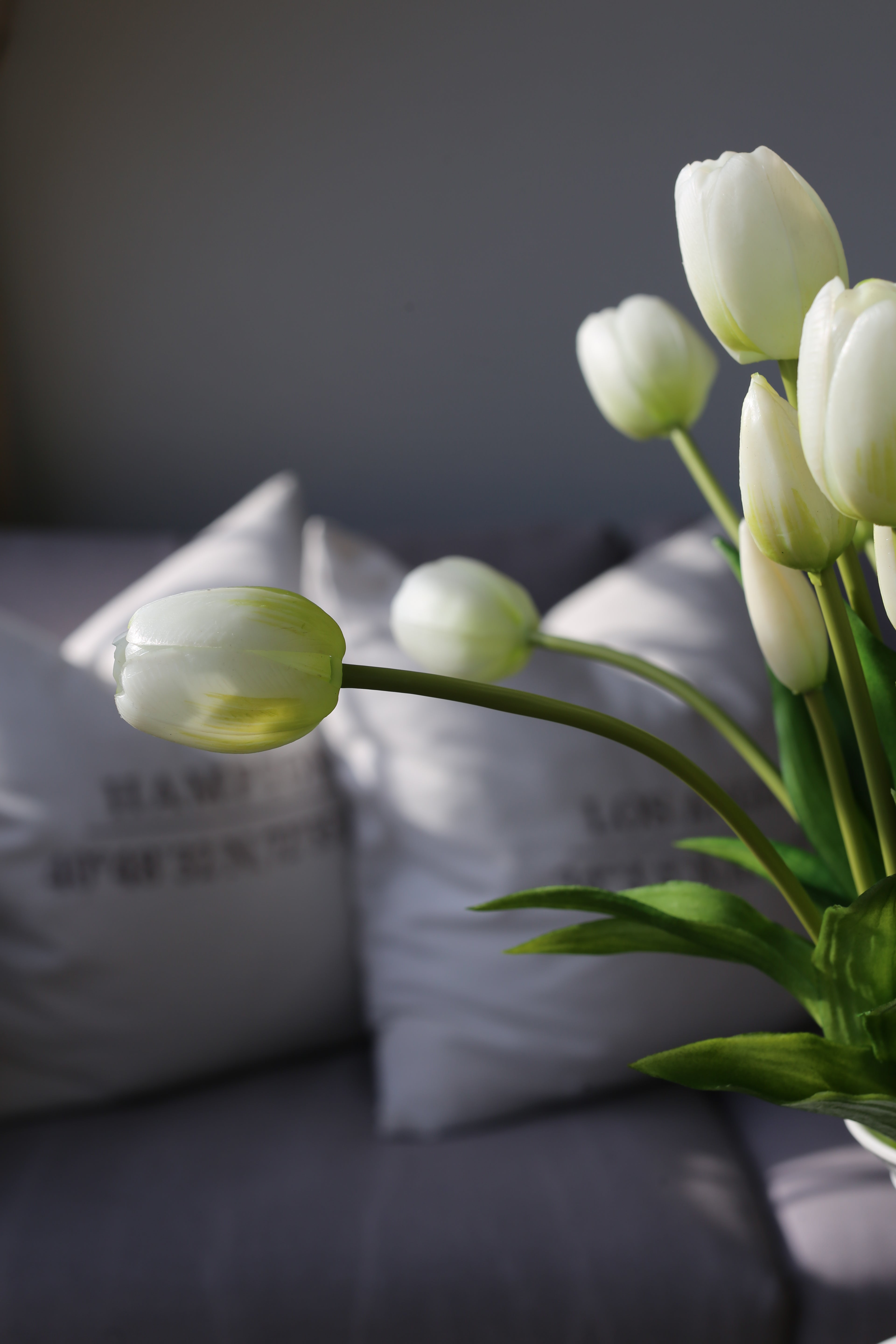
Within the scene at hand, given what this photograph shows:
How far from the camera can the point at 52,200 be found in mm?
1451

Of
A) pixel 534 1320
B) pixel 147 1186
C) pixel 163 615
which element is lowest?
pixel 534 1320

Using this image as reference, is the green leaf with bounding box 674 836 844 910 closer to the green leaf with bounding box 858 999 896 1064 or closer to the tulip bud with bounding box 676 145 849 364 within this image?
the green leaf with bounding box 858 999 896 1064

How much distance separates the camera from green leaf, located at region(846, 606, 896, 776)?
36 cm

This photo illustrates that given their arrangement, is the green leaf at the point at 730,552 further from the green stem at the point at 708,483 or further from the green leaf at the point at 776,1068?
the green leaf at the point at 776,1068

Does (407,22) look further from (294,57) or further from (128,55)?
(128,55)

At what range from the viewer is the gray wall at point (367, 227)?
139cm

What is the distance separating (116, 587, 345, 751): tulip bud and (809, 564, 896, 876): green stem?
15 centimetres

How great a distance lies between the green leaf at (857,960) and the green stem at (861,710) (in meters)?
0.03

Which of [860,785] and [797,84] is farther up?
[797,84]

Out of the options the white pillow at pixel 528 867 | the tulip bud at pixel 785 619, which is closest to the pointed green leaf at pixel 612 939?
the tulip bud at pixel 785 619

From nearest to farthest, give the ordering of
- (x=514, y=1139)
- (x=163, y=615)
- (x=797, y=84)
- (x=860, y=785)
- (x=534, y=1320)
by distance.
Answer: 1. (x=163, y=615)
2. (x=860, y=785)
3. (x=534, y=1320)
4. (x=514, y=1139)
5. (x=797, y=84)

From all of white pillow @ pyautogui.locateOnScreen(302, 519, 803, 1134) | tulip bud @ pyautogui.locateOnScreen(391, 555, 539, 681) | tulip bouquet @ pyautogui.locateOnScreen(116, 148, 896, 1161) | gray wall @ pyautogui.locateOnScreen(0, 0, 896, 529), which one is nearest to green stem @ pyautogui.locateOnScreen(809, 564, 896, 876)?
tulip bouquet @ pyautogui.locateOnScreen(116, 148, 896, 1161)

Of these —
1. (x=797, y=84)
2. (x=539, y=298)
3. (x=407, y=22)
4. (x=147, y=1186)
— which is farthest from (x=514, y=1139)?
(x=407, y=22)

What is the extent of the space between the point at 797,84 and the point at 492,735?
3.24 ft
